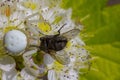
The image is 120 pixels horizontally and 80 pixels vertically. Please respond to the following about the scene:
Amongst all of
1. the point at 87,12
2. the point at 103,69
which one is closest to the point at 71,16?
the point at 87,12

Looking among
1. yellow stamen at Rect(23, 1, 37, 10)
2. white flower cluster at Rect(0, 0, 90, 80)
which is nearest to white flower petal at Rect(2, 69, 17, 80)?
white flower cluster at Rect(0, 0, 90, 80)

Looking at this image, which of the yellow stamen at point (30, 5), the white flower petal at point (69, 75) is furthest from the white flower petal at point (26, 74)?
the yellow stamen at point (30, 5)

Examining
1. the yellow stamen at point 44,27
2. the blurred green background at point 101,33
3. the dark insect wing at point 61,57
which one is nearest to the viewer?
the dark insect wing at point 61,57

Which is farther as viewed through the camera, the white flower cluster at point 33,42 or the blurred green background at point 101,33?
the blurred green background at point 101,33

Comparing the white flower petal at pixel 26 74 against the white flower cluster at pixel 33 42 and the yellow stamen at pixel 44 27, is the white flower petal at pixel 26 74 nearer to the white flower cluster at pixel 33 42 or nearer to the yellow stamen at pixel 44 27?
the white flower cluster at pixel 33 42

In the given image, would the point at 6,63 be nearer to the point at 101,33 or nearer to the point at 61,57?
the point at 61,57

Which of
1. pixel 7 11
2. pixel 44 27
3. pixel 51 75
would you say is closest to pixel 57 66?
pixel 51 75

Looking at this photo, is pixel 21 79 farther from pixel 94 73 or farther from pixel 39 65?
pixel 94 73

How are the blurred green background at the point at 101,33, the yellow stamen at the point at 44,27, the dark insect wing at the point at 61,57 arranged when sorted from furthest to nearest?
the blurred green background at the point at 101,33
the yellow stamen at the point at 44,27
the dark insect wing at the point at 61,57

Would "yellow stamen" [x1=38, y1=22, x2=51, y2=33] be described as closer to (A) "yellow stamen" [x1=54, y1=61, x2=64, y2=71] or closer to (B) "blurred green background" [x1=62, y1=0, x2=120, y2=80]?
(A) "yellow stamen" [x1=54, y1=61, x2=64, y2=71]
